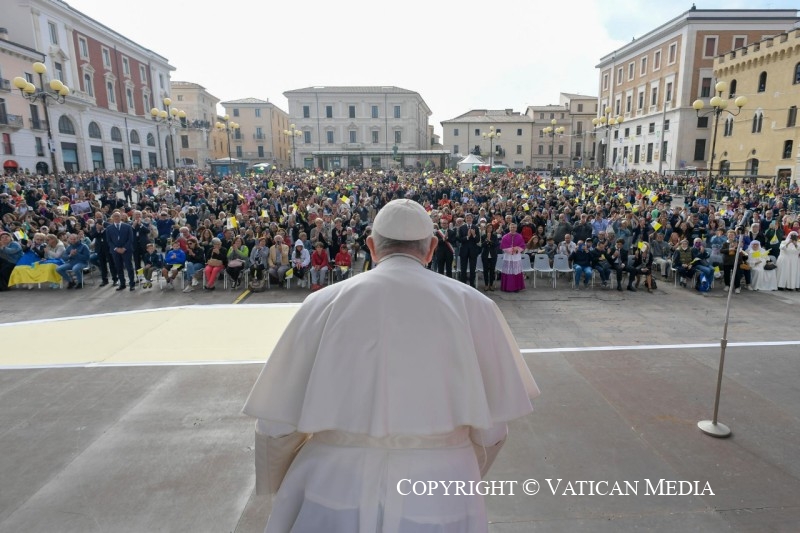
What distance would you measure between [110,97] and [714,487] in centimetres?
5681

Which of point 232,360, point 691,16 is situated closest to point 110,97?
point 232,360

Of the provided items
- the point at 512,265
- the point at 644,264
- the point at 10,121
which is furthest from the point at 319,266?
the point at 10,121

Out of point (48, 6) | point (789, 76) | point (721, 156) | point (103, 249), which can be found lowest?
point (103, 249)

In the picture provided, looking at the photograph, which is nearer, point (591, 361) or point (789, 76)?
point (591, 361)

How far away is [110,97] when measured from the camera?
47719 millimetres

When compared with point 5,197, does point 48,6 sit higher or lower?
higher

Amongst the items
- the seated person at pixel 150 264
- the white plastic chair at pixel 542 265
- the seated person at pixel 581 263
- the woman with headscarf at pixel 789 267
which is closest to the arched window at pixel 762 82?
the woman with headscarf at pixel 789 267

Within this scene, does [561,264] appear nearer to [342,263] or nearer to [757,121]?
[342,263]

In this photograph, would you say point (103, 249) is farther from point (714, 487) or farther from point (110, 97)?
point (110, 97)

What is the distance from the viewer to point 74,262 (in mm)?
11039

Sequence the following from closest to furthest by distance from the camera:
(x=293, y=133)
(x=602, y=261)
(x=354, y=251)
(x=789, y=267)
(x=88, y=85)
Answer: (x=789, y=267)
(x=602, y=261)
(x=354, y=251)
(x=88, y=85)
(x=293, y=133)

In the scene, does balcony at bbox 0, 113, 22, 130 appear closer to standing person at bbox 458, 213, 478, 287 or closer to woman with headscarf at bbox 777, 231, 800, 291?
standing person at bbox 458, 213, 478, 287

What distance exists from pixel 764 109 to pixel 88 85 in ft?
185

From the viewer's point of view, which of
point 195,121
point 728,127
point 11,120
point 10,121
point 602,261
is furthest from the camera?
point 195,121
